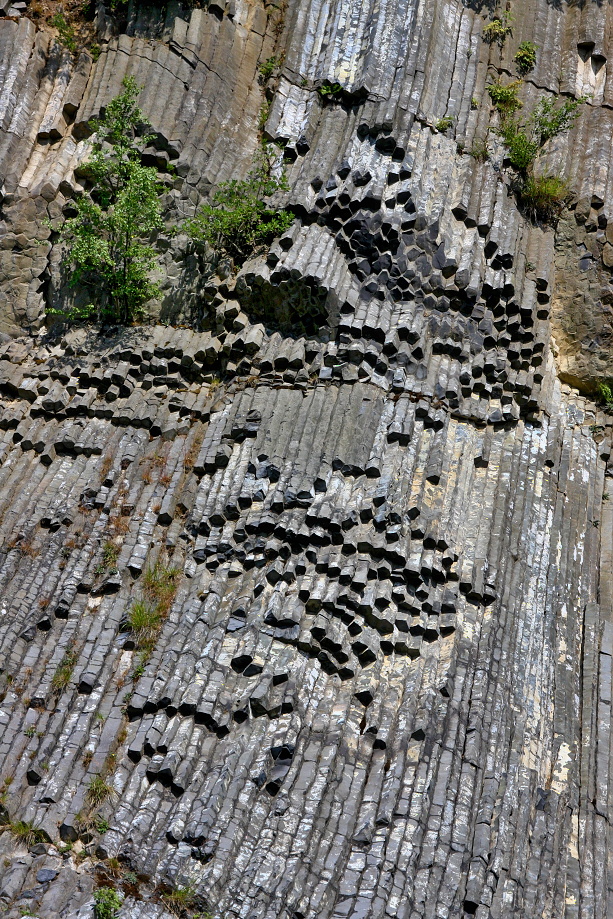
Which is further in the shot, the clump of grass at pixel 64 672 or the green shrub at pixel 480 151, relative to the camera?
the green shrub at pixel 480 151

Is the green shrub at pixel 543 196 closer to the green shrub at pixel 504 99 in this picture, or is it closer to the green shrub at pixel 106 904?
the green shrub at pixel 504 99

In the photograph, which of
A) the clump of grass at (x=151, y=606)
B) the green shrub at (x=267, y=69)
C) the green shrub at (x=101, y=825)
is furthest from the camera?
the green shrub at (x=267, y=69)

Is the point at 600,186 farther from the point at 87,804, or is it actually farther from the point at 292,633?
the point at 87,804

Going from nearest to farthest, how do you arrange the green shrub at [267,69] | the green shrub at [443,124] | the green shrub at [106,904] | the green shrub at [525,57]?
the green shrub at [106,904] < the green shrub at [443,124] < the green shrub at [267,69] < the green shrub at [525,57]

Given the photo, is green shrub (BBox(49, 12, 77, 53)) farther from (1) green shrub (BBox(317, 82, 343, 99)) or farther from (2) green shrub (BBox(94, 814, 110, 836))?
(2) green shrub (BBox(94, 814, 110, 836))

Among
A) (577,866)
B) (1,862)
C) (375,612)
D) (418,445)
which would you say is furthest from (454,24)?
(1,862)

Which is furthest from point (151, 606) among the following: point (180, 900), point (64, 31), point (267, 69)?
point (64, 31)

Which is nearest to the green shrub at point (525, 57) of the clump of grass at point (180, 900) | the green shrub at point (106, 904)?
the clump of grass at point (180, 900)

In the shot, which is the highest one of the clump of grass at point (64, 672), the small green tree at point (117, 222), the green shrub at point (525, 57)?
the green shrub at point (525, 57)
